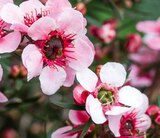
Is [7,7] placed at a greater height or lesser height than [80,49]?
greater

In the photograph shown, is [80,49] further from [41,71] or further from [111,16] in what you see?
[111,16]

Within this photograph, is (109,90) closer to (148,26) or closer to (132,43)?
(148,26)

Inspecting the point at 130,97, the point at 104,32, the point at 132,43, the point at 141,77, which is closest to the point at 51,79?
the point at 130,97

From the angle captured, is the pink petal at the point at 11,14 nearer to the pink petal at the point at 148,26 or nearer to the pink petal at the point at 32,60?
the pink petal at the point at 32,60

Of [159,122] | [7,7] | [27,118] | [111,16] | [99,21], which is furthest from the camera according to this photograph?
[27,118]

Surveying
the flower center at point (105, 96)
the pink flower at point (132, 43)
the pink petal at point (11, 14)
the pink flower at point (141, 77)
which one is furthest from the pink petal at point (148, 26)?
the pink petal at point (11, 14)

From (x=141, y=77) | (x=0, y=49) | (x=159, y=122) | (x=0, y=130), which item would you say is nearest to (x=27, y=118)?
(x=0, y=130)
